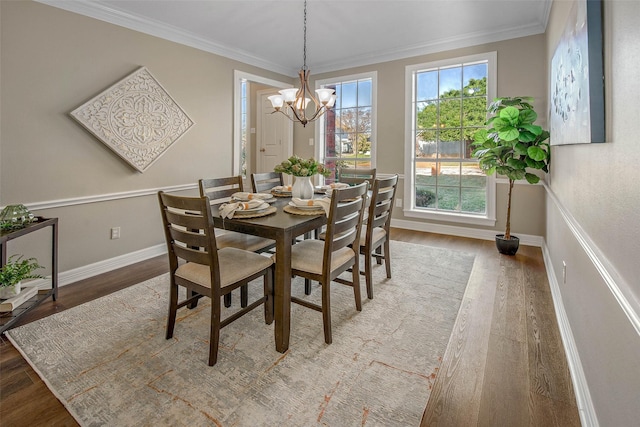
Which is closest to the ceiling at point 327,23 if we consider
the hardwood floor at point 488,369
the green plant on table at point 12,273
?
the green plant on table at point 12,273

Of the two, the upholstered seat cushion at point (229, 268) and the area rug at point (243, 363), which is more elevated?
the upholstered seat cushion at point (229, 268)

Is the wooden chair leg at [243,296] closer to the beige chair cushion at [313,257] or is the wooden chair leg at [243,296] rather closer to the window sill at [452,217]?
the beige chair cushion at [313,257]

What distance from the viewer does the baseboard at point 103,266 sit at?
2.96 metres

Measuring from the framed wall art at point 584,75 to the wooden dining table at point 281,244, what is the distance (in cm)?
143

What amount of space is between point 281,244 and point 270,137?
4.74m

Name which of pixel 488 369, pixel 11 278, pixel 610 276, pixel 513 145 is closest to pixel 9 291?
pixel 11 278

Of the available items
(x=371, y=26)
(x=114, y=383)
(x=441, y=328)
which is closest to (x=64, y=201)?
(x=114, y=383)

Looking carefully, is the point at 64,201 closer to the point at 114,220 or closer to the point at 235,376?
the point at 114,220

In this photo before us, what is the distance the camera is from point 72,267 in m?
3.06

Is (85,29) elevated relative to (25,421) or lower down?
elevated

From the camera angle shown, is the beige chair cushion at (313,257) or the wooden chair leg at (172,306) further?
the beige chair cushion at (313,257)

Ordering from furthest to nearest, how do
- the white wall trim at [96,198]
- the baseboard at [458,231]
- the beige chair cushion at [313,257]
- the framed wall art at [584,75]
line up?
the baseboard at [458,231]
the white wall trim at [96,198]
the beige chair cushion at [313,257]
the framed wall art at [584,75]

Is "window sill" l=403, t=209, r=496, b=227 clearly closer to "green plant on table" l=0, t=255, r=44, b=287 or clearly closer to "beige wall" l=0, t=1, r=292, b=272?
"beige wall" l=0, t=1, r=292, b=272

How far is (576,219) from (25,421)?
2.90 meters
